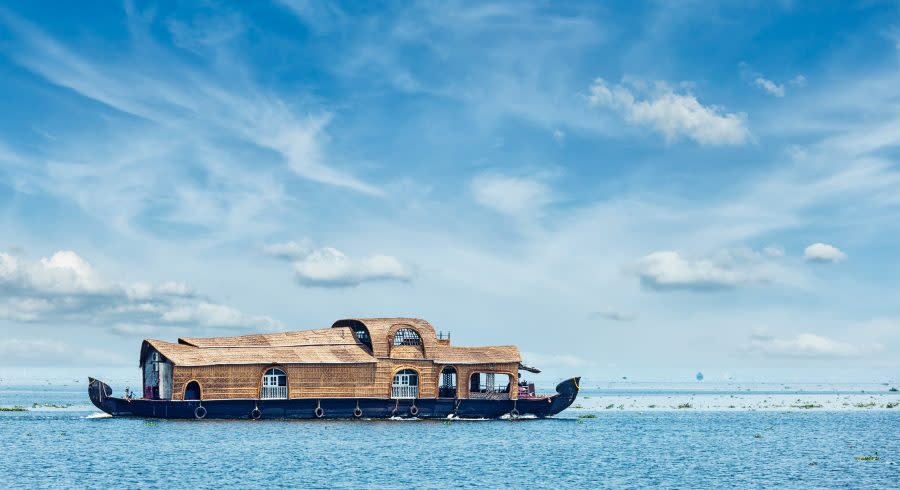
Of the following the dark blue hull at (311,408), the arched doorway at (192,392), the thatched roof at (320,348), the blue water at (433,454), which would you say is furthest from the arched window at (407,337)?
the arched doorway at (192,392)

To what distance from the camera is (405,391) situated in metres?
77.2

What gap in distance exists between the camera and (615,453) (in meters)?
61.2

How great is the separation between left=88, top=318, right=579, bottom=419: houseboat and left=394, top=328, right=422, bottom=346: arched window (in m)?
0.08

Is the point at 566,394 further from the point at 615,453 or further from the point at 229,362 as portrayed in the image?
the point at 229,362

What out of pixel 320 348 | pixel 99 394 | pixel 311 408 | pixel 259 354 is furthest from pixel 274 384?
pixel 99 394

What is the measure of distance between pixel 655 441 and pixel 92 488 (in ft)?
135

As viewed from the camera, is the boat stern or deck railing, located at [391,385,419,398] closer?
the boat stern

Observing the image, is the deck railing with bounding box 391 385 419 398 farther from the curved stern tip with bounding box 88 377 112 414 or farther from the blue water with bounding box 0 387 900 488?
the curved stern tip with bounding box 88 377 112 414

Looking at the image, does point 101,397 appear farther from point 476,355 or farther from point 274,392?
point 476,355

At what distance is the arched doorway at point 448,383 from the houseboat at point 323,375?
499 mm

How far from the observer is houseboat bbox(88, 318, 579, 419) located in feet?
236

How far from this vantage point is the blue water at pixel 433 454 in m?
47.9

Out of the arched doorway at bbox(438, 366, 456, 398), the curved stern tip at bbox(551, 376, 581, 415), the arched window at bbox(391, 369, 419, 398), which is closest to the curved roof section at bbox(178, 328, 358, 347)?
the arched window at bbox(391, 369, 419, 398)

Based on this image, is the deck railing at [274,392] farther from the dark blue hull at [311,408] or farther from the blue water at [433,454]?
the blue water at [433,454]
